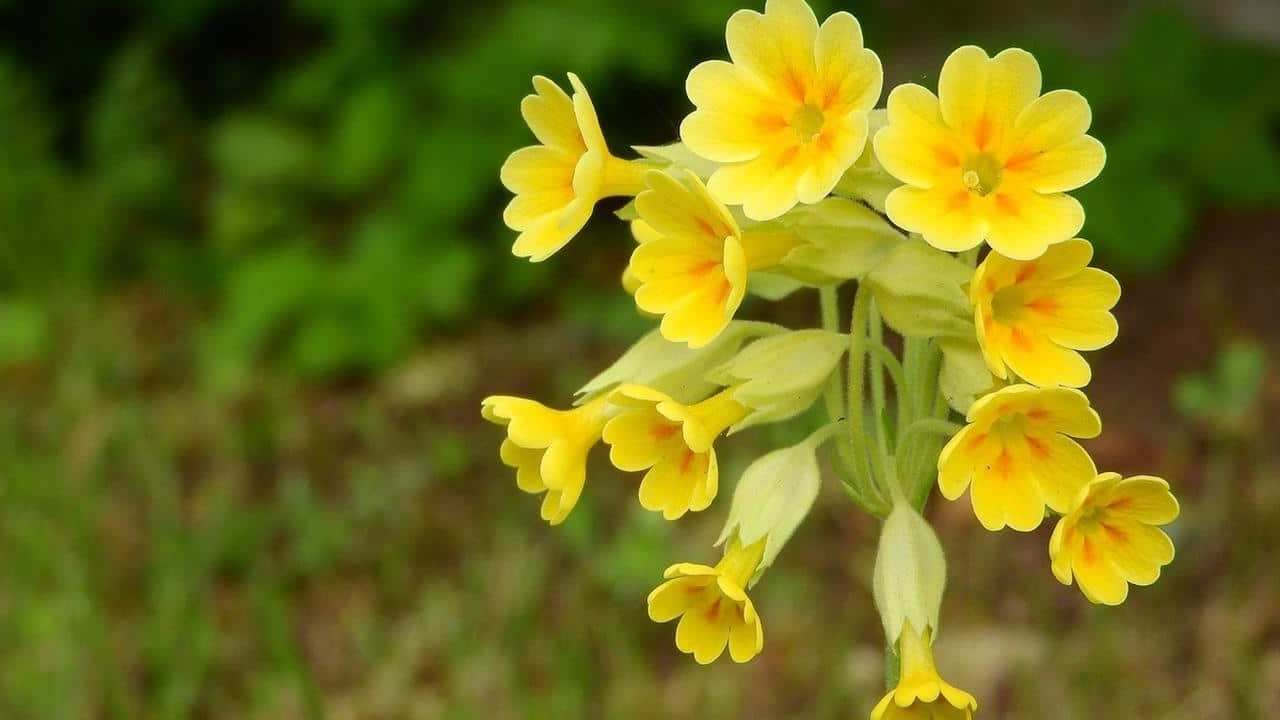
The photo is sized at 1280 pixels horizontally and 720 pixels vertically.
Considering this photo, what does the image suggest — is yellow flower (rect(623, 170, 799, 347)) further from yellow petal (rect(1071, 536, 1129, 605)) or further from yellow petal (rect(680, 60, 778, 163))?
yellow petal (rect(1071, 536, 1129, 605))

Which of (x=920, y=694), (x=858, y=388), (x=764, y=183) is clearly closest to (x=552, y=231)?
(x=764, y=183)

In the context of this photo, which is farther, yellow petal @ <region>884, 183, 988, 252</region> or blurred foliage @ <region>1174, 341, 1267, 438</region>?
blurred foliage @ <region>1174, 341, 1267, 438</region>

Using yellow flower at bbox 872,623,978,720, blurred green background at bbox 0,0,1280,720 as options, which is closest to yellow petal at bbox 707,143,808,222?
yellow flower at bbox 872,623,978,720

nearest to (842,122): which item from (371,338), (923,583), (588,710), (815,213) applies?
(815,213)

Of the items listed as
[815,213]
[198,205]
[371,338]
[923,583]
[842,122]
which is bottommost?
[198,205]

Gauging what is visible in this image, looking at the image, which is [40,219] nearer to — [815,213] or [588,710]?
[588,710]

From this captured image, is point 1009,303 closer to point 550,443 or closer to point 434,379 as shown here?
point 550,443
